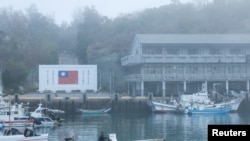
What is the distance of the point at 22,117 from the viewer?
42.8 meters

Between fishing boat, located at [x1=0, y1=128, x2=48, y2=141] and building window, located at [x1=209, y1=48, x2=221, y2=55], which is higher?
building window, located at [x1=209, y1=48, x2=221, y2=55]

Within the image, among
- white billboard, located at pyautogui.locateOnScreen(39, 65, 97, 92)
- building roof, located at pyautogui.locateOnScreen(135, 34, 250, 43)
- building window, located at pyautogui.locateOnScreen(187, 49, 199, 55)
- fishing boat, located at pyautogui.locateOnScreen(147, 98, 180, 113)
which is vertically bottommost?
fishing boat, located at pyautogui.locateOnScreen(147, 98, 180, 113)

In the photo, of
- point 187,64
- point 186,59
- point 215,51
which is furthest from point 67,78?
point 215,51

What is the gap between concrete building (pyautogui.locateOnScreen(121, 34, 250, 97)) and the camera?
2630 inches

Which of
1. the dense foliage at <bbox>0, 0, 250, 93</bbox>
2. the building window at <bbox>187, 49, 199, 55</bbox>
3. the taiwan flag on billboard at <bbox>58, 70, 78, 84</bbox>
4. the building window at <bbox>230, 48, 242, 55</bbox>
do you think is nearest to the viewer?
the taiwan flag on billboard at <bbox>58, 70, 78, 84</bbox>

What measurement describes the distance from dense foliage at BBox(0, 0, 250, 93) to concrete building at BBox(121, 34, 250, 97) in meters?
6.80

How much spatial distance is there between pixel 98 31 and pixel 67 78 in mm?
23005

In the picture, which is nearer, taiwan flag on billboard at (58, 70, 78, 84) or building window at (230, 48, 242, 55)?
taiwan flag on billboard at (58, 70, 78, 84)

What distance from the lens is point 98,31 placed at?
287 feet

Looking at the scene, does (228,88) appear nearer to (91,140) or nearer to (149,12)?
(149,12)

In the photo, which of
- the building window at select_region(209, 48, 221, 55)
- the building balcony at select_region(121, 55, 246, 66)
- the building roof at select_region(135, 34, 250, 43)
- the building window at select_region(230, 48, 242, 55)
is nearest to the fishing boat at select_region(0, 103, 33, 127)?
the building balcony at select_region(121, 55, 246, 66)

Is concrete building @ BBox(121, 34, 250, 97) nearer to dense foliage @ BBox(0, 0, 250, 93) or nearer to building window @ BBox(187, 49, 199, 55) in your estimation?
building window @ BBox(187, 49, 199, 55)

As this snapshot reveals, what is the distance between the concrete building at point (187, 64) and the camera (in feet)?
219

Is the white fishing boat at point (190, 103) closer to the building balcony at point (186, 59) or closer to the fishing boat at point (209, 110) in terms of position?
the fishing boat at point (209, 110)
